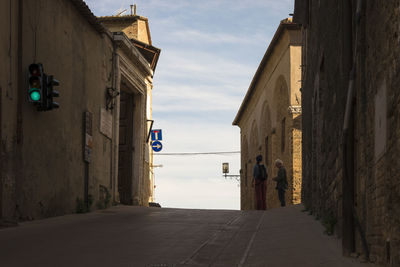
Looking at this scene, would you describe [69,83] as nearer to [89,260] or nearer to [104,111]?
[104,111]

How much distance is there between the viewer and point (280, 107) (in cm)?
2869

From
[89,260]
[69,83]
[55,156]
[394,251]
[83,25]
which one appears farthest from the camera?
[83,25]

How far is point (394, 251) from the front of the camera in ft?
18.4

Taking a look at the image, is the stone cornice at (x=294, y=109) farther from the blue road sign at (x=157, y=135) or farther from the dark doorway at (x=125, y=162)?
the blue road sign at (x=157, y=135)

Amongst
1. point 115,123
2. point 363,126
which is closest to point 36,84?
point 363,126

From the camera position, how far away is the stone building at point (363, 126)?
18.9 feet

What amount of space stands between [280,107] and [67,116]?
1437 centimetres

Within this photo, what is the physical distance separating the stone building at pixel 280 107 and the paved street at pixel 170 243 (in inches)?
462

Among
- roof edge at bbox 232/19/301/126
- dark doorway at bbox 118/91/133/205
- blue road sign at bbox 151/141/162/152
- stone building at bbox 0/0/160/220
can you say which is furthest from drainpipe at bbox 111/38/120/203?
blue road sign at bbox 151/141/162/152

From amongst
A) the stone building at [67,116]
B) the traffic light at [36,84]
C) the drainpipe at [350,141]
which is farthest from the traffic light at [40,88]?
the drainpipe at [350,141]

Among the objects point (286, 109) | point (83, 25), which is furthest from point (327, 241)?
point (286, 109)

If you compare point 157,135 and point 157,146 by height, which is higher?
point 157,135

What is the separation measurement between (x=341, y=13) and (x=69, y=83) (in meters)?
8.69

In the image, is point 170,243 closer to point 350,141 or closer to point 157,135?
point 350,141
